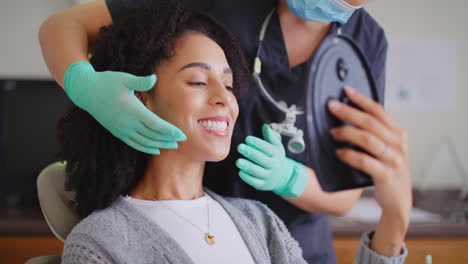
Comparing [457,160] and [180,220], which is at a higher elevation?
[180,220]

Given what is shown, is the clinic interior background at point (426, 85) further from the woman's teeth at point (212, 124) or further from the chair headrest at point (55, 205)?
the woman's teeth at point (212, 124)

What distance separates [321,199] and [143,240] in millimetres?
537

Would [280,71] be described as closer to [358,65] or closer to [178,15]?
[358,65]

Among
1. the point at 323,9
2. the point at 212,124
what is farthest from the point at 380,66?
the point at 212,124

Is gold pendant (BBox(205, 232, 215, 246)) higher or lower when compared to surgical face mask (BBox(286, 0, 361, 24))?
lower

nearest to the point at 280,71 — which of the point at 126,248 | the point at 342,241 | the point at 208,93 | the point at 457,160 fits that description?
the point at 208,93

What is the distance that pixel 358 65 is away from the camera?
43.8 inches

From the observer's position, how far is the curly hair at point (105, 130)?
94 centimetres

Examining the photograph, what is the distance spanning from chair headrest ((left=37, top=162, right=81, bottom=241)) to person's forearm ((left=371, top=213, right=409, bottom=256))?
0.78m

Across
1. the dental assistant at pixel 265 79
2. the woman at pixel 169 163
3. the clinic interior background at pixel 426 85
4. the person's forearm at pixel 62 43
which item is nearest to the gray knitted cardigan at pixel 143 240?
the woman at pixel 169 163

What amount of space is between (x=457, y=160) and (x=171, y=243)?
214 cm

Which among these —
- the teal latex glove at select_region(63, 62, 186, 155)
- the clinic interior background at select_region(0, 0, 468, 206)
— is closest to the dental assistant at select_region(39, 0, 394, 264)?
the teal latex glove at select_region(63, 62, 186, 155)

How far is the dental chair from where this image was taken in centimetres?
97

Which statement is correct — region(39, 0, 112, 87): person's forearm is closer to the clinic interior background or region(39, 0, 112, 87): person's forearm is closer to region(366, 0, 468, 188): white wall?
the clinic interior background
